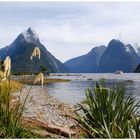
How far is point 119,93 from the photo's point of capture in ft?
21.3

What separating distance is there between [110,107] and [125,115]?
0.26 m

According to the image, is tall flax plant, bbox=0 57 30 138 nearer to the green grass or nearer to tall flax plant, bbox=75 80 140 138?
the green grass

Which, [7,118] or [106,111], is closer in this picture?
[106,111]

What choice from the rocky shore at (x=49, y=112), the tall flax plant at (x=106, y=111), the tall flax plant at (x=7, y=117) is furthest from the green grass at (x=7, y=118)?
the tall flax plant at (x=106, y=111)

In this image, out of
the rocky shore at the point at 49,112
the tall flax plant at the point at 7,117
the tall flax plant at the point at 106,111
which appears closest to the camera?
the tall flax plant at the point at 106,111

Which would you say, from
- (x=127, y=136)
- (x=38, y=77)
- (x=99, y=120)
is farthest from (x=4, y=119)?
(x=127, y=136)

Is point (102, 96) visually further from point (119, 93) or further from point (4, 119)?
point (4, 119)

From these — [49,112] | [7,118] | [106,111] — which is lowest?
[49,112]

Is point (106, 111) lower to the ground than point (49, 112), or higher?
higher

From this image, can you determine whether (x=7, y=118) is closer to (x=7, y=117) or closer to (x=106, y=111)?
(x=7, y=117)

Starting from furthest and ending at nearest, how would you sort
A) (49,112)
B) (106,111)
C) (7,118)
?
1. (49,112)
2. (7,118)
3. (106,111)

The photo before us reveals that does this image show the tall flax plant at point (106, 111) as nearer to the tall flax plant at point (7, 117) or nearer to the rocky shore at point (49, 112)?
the rocky shore at point (49, 112)

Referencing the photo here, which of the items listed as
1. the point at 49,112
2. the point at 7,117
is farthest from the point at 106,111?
the point at 49,112

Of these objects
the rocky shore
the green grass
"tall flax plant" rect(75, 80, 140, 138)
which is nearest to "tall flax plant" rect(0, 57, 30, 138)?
the green grass
